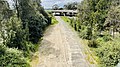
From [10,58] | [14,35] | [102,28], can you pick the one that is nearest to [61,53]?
[14,35]

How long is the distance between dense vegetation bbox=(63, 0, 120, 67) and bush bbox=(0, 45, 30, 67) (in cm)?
758

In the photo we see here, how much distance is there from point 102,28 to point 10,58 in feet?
68.1

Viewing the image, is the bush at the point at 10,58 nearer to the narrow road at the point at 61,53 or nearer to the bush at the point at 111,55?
the narrow road at the point at 61,53

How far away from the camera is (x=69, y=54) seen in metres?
25.1

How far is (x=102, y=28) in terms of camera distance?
36.1 meters

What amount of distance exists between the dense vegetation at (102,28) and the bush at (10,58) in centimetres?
758

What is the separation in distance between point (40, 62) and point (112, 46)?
7352 mm

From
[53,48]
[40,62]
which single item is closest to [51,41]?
[53,48]

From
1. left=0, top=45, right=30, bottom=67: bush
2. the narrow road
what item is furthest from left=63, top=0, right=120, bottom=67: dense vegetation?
left=0, top=45, right=30, bottom=67: bush

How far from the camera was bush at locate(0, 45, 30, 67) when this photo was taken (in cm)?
1816

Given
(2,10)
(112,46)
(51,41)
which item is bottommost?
(51,41)

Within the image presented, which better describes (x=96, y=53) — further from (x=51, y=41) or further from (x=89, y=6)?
(x=89, y=6)

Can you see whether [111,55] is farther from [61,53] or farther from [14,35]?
[14,35]

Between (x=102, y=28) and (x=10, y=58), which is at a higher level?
(x=10, y=58)
